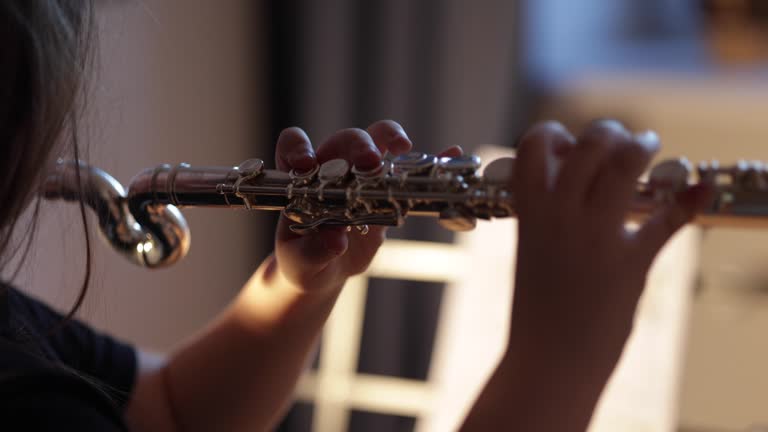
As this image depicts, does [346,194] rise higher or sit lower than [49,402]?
higher

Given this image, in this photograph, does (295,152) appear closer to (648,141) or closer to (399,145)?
(399,145)

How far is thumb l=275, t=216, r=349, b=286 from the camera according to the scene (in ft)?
2.16

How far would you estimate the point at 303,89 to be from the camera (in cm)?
184

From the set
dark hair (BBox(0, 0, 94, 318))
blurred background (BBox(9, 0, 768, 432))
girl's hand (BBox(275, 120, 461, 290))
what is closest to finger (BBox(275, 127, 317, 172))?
girl's hand (BBox(275, 120, 461, 290))

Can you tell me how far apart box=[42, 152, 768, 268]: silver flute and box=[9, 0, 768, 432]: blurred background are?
0.71m

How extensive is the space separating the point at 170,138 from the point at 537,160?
3.86 feet

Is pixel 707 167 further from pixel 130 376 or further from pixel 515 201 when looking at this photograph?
pixel 130 376

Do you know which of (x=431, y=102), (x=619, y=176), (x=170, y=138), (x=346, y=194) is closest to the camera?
(x=619, y=176)

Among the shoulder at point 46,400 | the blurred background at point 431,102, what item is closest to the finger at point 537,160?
the shoulder at point 46,400

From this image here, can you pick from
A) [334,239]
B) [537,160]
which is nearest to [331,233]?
[334,239]

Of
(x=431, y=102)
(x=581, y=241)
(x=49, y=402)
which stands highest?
(x=431, y=102)

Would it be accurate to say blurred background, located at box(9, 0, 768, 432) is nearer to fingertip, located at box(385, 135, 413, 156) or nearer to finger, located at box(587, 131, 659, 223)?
fingertip, located at box(385, 135, 413, 156)

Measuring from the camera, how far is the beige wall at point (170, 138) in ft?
3.81

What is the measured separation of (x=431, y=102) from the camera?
1721 millimetres
